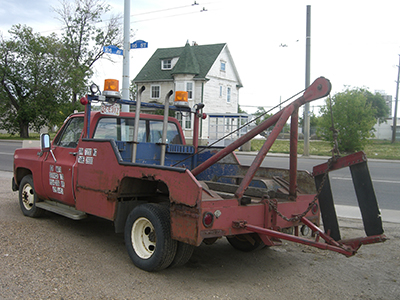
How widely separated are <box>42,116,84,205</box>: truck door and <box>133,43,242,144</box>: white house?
1183 inches

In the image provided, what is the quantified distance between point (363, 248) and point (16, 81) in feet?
135

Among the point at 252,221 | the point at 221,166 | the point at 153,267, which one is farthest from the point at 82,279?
the point at 221,166

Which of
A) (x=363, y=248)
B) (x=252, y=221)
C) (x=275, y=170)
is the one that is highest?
(x=275, y=170)

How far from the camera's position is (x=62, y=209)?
5883 millimetres

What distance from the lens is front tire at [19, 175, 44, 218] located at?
6.59 meters

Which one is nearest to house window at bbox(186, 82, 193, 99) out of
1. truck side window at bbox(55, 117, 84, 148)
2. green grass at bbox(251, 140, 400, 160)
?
green grass at bbox(251, 140, 400, 160)

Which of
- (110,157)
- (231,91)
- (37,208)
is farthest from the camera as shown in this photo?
(231,91)

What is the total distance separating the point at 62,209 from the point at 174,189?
9.02ft

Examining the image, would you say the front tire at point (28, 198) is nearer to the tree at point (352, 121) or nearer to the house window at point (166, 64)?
the tree at point (352, 121)

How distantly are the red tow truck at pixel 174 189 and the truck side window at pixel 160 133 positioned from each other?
0.7 inches

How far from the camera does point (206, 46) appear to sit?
134 feet

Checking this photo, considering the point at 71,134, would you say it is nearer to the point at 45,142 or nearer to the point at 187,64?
the point at 45,142

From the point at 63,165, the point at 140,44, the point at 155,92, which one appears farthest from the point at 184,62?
the point at 63,165

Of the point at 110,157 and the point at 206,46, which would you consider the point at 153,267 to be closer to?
the point at 110,157
